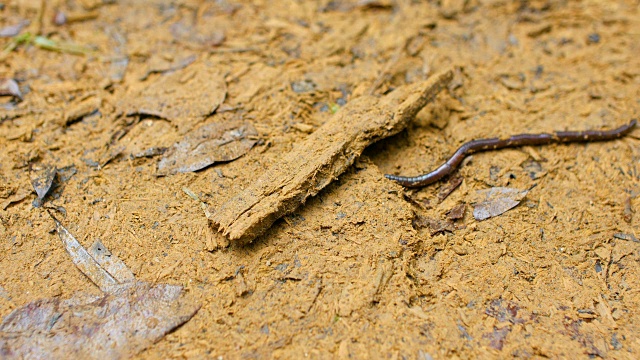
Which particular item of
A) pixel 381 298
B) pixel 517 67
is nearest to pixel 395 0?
pixel 517 67

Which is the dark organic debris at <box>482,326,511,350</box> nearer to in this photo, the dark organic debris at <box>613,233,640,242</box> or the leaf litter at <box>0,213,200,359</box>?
the dark organic debris at <box>613,233,640,242</box>

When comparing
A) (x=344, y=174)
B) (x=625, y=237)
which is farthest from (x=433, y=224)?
(x=625, y=237)

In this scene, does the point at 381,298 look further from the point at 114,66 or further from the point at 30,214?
the point at 114,66

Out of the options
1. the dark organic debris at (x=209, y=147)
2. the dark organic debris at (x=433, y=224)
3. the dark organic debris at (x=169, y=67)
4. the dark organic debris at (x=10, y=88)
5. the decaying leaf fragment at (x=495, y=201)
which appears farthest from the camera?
the dark organic debris at (x=169, y=67)

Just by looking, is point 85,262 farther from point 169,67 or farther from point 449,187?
point 449,187

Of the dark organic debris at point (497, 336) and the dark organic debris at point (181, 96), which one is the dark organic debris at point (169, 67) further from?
the dark organic debris at point (497, 336)

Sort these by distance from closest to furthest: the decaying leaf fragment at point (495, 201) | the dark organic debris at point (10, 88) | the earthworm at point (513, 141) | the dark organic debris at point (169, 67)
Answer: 1. the decaying leaf fragment at point (495, 201)
2. the earthworm at point (513, 141)
3. the dark organic debris at point (10, 88)
4. the dark organic debris at point (169, 67)

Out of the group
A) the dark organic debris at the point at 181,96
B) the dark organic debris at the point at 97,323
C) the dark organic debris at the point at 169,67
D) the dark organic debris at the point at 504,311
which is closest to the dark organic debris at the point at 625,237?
the dark organic debris at the point at 504,311
